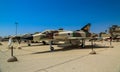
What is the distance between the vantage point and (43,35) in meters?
18.9

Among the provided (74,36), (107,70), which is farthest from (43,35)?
(107,70)

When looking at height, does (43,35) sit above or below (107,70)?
above

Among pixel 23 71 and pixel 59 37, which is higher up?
pixel 59 37

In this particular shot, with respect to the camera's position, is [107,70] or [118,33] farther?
[118,33]

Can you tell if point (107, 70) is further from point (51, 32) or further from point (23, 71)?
point (51, 32)

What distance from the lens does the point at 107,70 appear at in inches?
260

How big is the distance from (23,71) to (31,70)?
1.34 ft

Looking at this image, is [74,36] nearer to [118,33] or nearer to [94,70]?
[94,70]

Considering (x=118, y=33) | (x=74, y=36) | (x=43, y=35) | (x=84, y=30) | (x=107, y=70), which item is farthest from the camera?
(x=118, y=33)

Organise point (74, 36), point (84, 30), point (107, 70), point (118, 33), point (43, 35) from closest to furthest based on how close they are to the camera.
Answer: point (107, 70) → point (43, 35) → point (74, 36) → point (84, 30) → point (118, 33)

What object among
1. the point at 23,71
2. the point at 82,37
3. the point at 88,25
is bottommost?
the point at 23,71

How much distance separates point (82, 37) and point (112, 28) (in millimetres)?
36025

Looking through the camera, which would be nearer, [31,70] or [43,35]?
[31,70]

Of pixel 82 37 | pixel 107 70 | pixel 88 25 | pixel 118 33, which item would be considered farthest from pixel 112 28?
pixel 107 70
